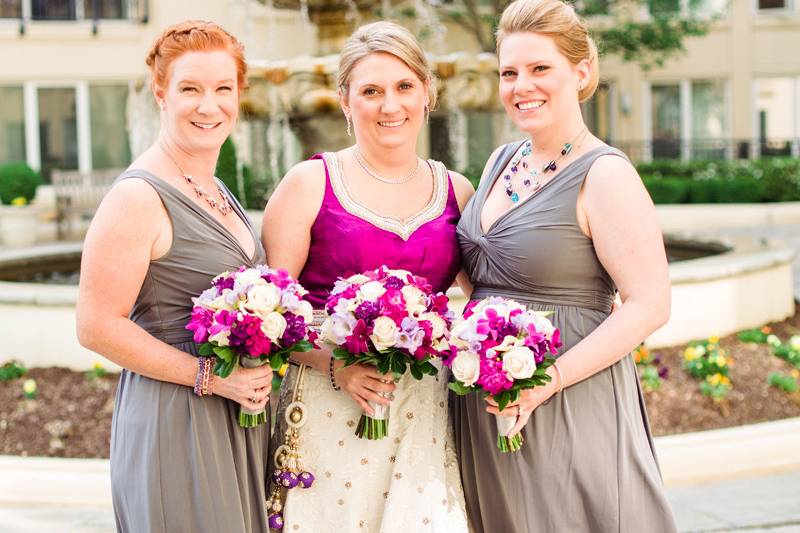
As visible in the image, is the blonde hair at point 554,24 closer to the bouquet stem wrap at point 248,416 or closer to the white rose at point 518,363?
the white rose at point 518,363

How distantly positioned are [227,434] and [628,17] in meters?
23.0

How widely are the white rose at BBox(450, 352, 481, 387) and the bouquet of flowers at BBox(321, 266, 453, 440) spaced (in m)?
0.09

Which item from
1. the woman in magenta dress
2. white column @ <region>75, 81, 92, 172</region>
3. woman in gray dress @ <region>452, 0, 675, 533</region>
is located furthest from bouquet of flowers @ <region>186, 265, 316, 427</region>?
white column @ <region>75, 81, 92, 172</region>

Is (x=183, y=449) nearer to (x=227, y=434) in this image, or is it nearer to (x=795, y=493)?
(x=227, y=434)

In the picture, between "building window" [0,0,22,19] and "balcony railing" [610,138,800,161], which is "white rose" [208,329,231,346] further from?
"building window" [0,0,22,19]

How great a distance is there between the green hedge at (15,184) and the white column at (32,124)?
10.2ft

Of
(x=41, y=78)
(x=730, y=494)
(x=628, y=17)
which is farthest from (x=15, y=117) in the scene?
(x=730, y=494)

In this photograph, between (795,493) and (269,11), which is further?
(269,11)

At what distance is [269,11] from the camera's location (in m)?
24.2

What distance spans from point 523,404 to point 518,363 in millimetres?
214

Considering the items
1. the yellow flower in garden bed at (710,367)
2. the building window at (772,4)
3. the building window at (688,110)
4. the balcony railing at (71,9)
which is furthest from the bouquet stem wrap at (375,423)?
the building window at (772,4)

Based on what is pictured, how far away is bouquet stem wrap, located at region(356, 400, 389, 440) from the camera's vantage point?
3.25m

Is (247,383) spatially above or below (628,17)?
below

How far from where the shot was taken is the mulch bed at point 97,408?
20.2ft
